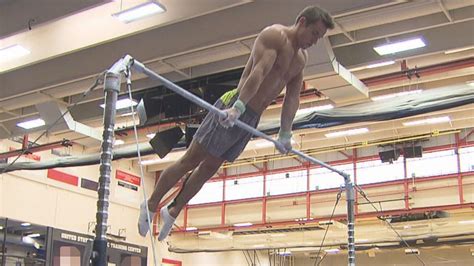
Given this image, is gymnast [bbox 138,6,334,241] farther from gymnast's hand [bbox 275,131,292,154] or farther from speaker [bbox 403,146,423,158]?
speaker [bbox 403,146,423,158]

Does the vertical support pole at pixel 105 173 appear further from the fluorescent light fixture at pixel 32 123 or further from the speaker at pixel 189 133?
the fluorescent light fixture at pixel 32 123

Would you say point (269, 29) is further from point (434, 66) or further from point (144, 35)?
point (434, 66)

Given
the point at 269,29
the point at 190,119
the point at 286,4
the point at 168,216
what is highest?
the point at 286,4

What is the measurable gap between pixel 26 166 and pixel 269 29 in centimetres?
512

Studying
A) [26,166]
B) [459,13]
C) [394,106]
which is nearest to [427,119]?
[459,13]

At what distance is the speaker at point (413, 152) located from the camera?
13836 millimetres

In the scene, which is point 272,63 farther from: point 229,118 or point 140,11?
point 140,11

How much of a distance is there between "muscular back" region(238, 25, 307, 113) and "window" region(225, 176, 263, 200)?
41.9 ft

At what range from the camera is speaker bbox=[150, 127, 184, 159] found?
5.98m

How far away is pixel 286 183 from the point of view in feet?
53.5

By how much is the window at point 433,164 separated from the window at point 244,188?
4.24 m

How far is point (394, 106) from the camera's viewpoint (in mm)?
5258

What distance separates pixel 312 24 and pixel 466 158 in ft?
38.7

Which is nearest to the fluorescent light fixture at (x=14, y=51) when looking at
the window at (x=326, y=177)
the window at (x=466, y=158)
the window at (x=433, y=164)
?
the window at (x=326, y=177)
